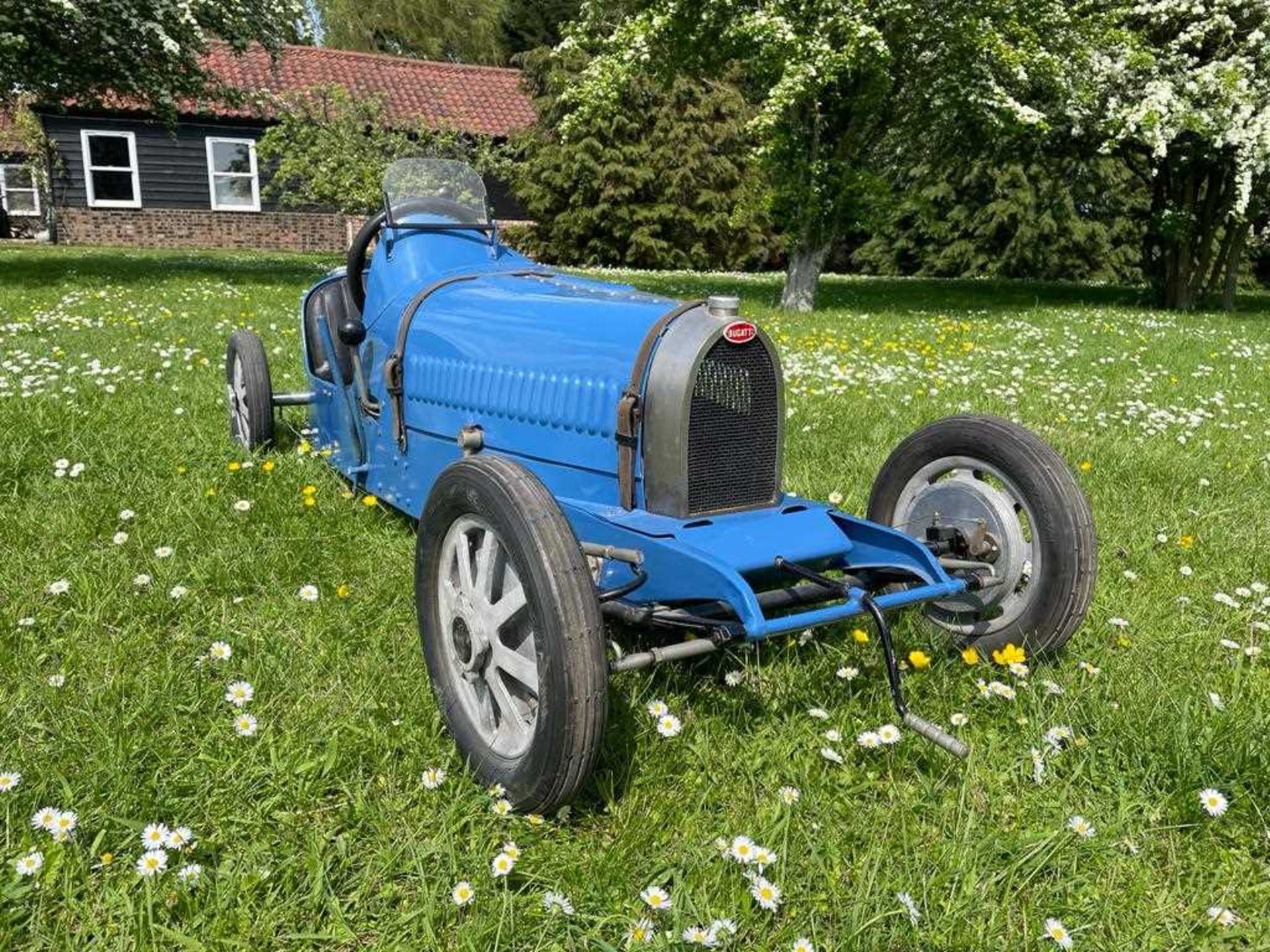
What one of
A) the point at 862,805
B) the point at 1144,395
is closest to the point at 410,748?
the point at 862,805

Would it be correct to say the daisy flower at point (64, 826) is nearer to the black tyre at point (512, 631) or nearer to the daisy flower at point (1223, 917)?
the black tyre at point (512, 631)

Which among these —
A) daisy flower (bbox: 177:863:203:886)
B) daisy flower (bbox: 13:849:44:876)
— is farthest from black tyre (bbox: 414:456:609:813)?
daisy flower (bbox: 13:849:44:876)

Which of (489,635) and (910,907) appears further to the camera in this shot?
(489,635)

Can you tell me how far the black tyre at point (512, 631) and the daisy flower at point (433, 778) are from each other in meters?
0.08

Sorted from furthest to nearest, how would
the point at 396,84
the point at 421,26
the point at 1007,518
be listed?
1. the point at 421,26
2. the point at 396,84
3. the point at 1007,518

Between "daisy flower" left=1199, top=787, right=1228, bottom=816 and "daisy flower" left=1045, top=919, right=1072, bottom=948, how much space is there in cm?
53

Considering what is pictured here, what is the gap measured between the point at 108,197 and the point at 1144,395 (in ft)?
76.4

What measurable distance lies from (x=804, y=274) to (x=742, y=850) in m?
11.5

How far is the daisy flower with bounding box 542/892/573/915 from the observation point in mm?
1900

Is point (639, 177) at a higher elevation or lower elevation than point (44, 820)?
higher

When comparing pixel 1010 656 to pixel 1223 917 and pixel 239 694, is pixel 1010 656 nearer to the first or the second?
pixel 1223 917

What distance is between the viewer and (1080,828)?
2105 mm

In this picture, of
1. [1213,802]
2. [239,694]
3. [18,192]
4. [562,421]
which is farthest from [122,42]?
[18,192]

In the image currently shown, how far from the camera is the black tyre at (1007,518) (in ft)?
8.88
